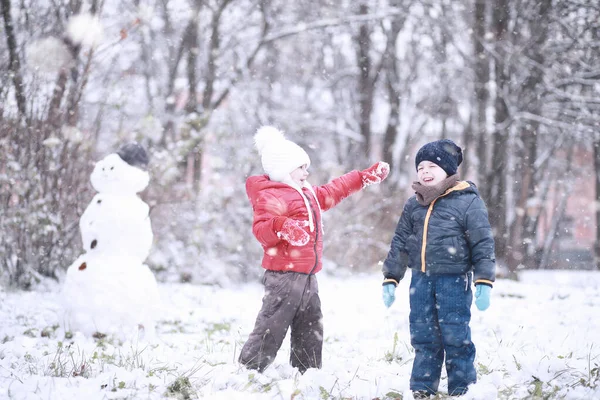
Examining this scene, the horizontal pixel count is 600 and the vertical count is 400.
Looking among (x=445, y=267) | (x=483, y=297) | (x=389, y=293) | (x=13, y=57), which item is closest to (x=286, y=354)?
(x=389, y=293)

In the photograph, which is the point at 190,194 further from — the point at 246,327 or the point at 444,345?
the point at 444,345

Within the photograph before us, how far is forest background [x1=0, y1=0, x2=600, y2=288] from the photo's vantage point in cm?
720

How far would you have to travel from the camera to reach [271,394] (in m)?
3.01

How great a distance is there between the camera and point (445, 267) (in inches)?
121

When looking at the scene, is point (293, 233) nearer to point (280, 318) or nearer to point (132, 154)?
point (280, 318)

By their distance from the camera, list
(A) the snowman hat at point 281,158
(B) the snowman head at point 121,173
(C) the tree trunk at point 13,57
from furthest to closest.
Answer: (C) the tree trunk at point 13,57 < (B) the snowman head at point 121,173 < (A) the snowman hat at point 281,158

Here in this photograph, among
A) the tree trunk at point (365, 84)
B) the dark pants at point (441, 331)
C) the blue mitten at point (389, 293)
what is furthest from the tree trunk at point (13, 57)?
the tree trunk at point (365, 84)

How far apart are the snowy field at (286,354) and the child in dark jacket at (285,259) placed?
0.17 m

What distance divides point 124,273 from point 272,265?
1.95 m

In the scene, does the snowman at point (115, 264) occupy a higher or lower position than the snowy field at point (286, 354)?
higher

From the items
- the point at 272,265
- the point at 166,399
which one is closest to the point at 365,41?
the point at 272,265

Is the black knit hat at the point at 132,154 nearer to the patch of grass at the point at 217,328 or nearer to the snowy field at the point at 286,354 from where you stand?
the snowy field at the point at 286,354

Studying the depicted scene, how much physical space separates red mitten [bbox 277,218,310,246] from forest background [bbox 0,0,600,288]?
4.50 meters

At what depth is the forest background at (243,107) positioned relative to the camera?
7203 millimetres
